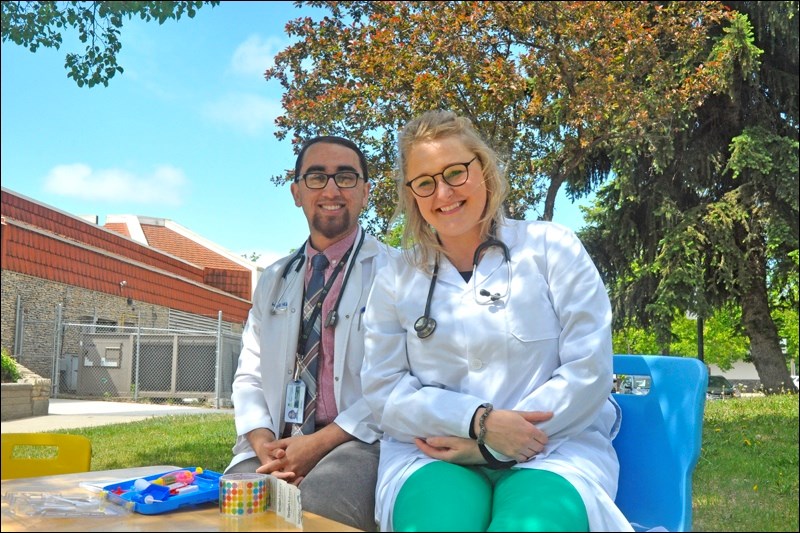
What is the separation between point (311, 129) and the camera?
7.54 m

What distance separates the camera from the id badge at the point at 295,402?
2.20m

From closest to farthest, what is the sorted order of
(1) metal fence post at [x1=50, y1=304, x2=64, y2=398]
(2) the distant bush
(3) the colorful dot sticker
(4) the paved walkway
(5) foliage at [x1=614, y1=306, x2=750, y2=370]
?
1. (2) the distant bush
2. (3) the colorful dot sticker
3. (4) the paved walkway
4. (1) metal fence post at [x1=50, y1=304, x2=64, y2=398]
5. (5) foliage at [x1=614, y1=306, x2=750, y2=370]

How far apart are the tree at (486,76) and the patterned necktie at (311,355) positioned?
4.52m

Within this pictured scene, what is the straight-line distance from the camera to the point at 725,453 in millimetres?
5305

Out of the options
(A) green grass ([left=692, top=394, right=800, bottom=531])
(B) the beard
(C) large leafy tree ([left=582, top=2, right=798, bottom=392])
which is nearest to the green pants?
(B) the beard

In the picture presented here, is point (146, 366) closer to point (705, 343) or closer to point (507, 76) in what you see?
point (507, 76)

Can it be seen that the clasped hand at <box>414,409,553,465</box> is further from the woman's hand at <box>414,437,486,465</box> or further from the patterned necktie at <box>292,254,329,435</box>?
the patterned necktie at <box>292,254,329,435</box>

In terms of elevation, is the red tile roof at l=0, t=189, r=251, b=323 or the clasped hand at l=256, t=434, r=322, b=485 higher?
the red tile roof at l=0, t=189, r=251, b=323

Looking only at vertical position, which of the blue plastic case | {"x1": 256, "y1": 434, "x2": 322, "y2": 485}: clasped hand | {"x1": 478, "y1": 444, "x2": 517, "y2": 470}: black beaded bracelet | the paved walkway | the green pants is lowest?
the paved walkway

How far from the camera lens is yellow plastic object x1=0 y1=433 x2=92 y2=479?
1.92 metres

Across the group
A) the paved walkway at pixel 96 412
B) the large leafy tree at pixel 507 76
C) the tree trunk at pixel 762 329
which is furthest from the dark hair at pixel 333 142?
the tree trunk at pixel 762 329

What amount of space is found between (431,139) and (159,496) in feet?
3.35

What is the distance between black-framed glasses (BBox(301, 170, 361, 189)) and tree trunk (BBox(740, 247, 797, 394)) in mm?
12910

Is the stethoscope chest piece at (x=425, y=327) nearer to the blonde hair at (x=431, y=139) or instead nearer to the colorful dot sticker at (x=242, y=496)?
the blonde hair at (x=431, y=139)
